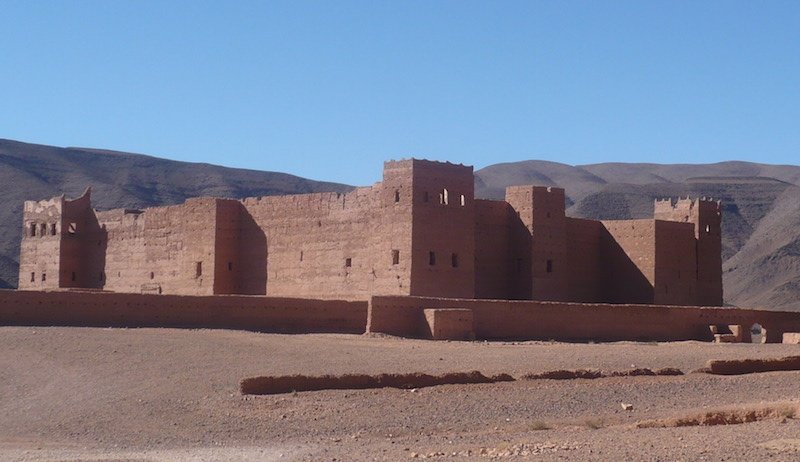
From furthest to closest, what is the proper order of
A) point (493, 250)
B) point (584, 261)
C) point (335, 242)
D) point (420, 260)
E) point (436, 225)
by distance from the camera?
1. point (584, 261)
2. point (335, 242)
3. point (493, 250)
4. point (436, 225)
5. point (420, 260)

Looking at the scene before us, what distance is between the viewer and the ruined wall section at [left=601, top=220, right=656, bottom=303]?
38.6m

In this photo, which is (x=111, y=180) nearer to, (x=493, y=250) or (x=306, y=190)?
(x=306, y=190)

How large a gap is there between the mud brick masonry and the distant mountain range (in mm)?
32238

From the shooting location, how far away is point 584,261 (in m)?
39.6

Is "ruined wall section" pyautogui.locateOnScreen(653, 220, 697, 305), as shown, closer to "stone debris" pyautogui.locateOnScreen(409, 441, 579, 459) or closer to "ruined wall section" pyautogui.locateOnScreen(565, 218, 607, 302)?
"ruined wall section" pyautogui.locateOnScreen(565, 218, 607, 302)

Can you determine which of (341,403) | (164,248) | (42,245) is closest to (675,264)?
(164,248)

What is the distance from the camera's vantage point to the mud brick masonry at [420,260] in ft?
97.9

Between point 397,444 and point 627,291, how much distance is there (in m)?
24.0

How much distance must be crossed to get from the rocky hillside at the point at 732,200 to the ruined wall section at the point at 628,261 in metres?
32.5

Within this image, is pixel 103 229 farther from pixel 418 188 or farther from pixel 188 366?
pixel 188 366

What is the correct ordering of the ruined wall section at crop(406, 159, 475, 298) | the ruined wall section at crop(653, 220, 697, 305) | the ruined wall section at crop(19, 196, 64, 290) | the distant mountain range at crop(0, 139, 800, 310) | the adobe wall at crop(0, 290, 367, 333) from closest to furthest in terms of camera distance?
the adobe wall at crop(0, 290, 367, 333) < the ruined wall section at crop(406, 159, 475, 298) < the ruined wall section at crop(653, 220, 697, 305) < the ruined wall section at crop(19, 196, 64, 290) < the distant mountain range at crop(0, 139, 800, 310)

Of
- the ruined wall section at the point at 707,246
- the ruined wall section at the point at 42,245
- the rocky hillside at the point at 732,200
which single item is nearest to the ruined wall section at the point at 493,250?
the ruined wall section at the point at 707,246

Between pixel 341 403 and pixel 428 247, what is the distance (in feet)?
48.5

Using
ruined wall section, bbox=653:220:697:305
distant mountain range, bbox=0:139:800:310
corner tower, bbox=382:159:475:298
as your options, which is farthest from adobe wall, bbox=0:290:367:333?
distant mountain range, bbox=0:139:800:310
